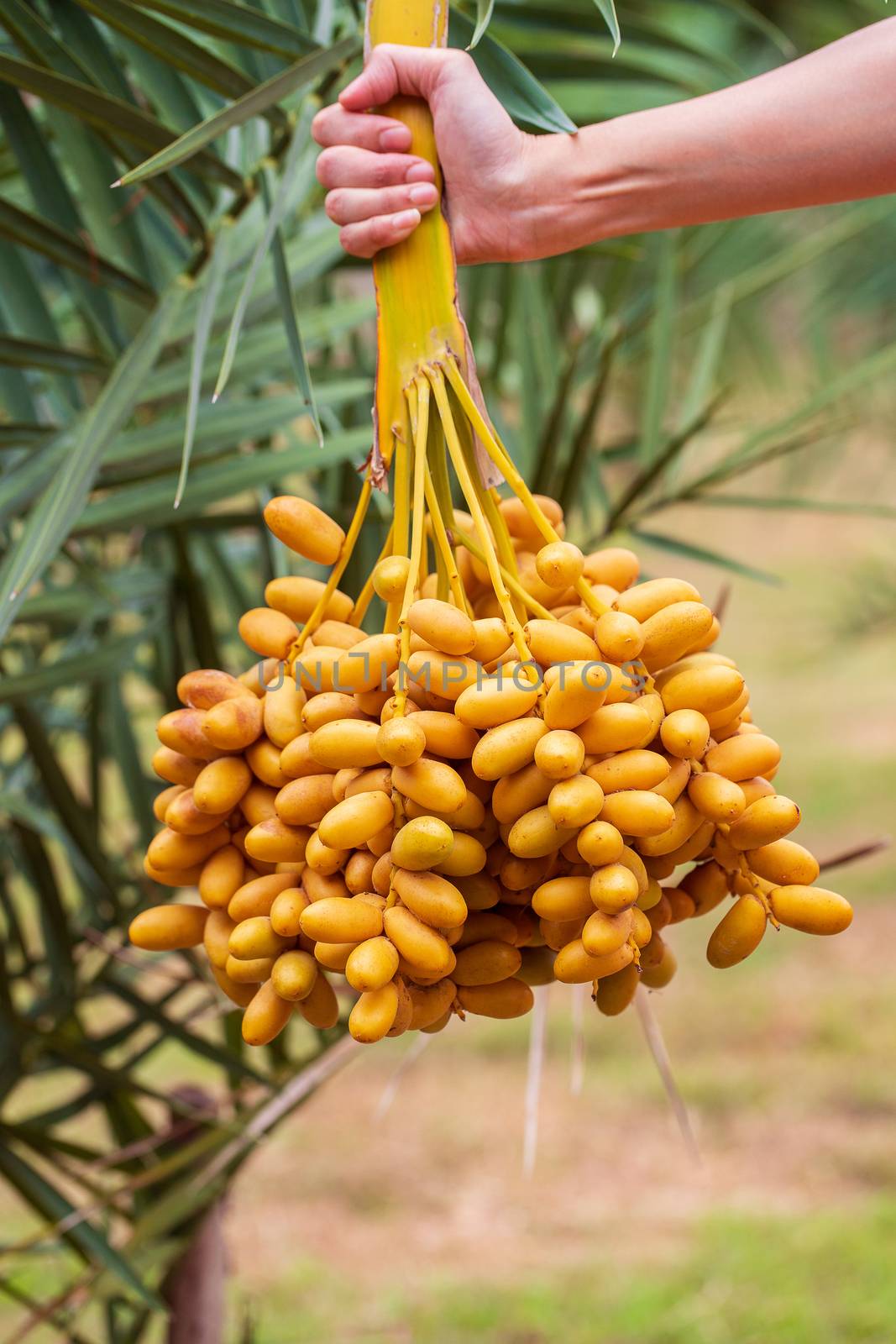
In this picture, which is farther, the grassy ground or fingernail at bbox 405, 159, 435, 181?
the grassy ground

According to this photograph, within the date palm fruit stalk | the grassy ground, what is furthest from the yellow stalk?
the grassy ground

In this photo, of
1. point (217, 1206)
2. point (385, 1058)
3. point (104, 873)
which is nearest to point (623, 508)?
point (104, 873)

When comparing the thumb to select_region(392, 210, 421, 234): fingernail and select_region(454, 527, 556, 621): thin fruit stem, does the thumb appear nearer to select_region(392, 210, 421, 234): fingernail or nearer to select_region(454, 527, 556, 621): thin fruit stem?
select_region(392, 210, 421, 234): fingernail

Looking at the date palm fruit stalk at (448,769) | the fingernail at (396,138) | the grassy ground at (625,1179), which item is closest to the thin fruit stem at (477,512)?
the date palm fruit stalk at (448,769)

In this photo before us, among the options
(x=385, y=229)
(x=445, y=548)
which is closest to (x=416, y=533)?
(x=445, y=548)

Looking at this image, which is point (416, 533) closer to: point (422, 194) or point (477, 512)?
point (477, 512)

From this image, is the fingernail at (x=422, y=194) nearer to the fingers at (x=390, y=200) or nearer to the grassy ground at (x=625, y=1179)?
the fingers at (x=390, y=200)

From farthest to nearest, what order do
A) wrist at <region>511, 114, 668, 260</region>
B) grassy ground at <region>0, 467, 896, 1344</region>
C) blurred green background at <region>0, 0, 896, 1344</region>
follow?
grassy ground at <region>0, 467, 896, 1344</region> → blurred green background at <region>0, 0, 896, 1344</region> → wrist at <region>511, 114, 668, 260</region>

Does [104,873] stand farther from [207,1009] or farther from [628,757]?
[628,757]
